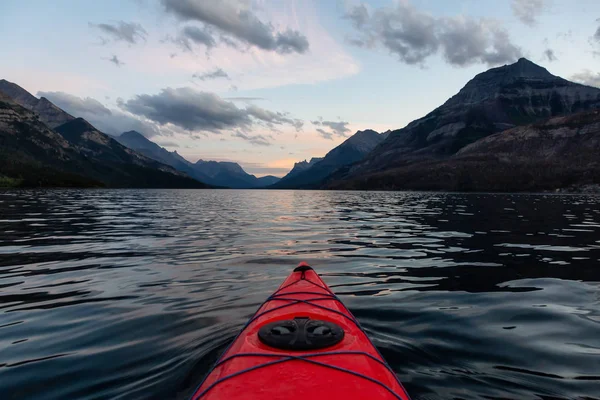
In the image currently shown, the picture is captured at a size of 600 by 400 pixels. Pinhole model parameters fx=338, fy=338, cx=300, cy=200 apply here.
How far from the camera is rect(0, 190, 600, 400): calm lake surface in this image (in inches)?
202

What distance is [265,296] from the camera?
913cm

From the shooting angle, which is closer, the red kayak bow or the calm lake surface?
the red kayak bow

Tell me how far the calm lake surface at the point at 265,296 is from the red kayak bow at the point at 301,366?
50.7 inches

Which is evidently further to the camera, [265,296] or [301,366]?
[265,296]

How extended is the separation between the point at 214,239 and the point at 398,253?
9.79 m

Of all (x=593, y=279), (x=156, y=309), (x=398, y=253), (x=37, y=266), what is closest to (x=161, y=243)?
(x=37, y=266)

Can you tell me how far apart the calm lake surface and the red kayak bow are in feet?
4.22

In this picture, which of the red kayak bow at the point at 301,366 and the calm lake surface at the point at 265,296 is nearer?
the red kayak bow at the point at 301,366

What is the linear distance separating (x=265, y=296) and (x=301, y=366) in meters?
5.48

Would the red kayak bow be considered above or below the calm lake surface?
above

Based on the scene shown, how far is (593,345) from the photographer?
20.6 ft

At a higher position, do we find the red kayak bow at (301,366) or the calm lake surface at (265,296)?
the red kayak bow at (301,366)

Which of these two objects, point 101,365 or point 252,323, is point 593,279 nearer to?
point 252,323

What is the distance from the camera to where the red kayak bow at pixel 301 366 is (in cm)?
330
